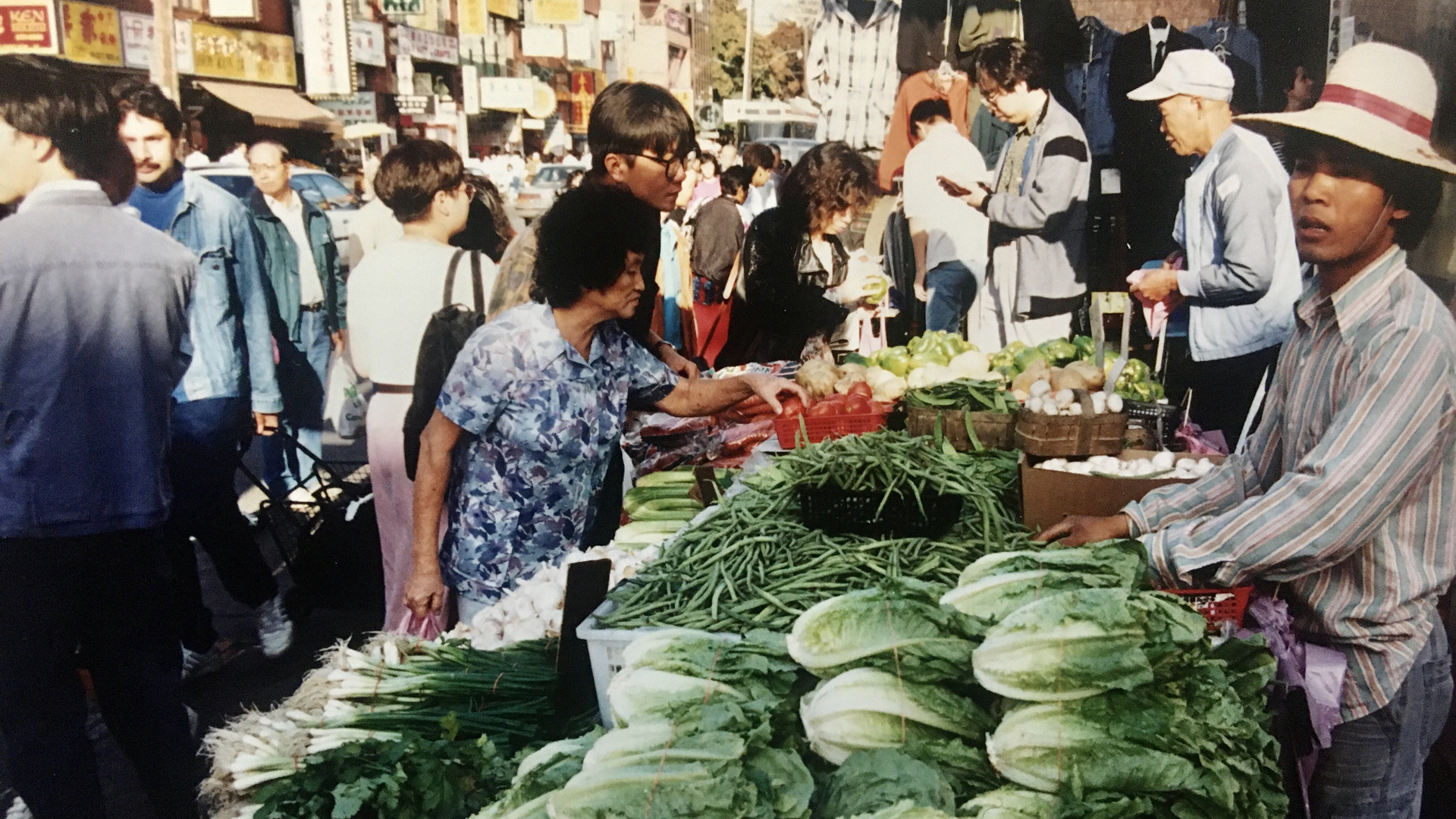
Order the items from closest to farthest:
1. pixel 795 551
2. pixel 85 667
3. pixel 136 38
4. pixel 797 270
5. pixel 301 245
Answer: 1. pixel 795 551
2. pixel 85 667
3. pixel 136 38
4. pixel 301 245
5. pixel 797 270

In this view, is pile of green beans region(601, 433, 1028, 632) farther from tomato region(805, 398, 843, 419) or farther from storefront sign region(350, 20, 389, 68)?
storefront sign region(350, 20, 389, 68)

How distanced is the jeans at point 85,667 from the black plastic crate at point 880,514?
88.7 inches

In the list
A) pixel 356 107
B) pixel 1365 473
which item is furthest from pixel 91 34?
pixel 1365 473

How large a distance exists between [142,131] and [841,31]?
318cm

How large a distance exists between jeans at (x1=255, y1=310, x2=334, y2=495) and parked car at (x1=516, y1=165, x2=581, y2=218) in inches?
41.2

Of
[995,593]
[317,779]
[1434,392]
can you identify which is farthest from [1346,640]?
[317,779]

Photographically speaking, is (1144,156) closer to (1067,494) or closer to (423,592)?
(1067,494)

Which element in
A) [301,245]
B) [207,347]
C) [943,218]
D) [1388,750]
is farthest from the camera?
[943,218]

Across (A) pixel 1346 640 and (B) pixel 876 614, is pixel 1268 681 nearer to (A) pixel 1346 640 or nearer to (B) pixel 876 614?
(A) pixel 1346 640

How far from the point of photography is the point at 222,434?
4.00m

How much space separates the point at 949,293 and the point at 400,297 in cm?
275

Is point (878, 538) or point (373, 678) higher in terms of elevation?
point (878, 538)

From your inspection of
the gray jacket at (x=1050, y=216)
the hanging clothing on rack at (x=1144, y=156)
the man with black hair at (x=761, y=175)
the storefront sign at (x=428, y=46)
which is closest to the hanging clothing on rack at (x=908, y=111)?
the gray jacket at (x=1050, y=216)

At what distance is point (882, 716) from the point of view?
1.89 metres
